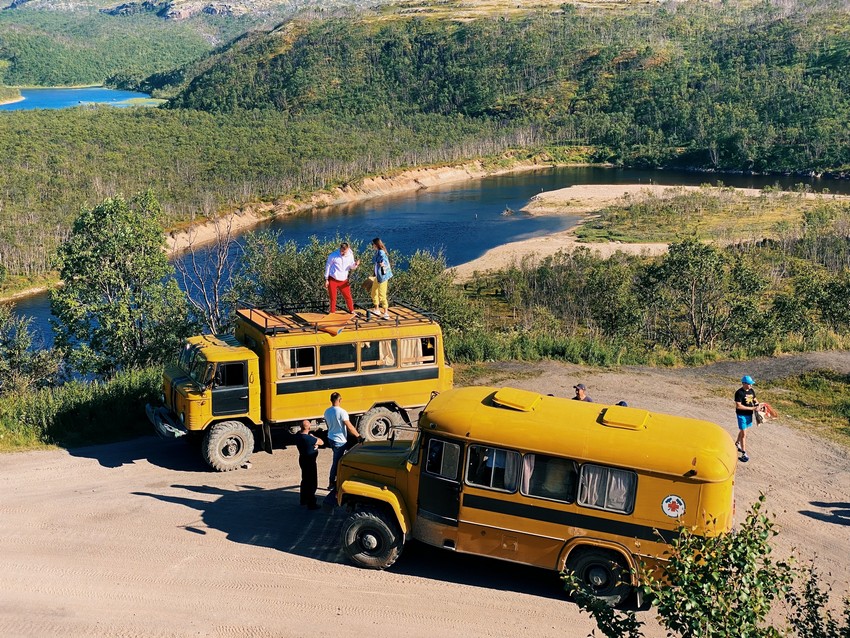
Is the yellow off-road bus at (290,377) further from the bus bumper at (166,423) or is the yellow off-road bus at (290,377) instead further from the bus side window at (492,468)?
the bus side window at (492,468)

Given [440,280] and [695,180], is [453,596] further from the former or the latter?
[695,180]

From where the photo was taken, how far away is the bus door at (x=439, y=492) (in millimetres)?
12539

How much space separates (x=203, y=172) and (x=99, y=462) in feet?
370

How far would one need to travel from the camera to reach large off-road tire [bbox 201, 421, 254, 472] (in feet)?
56.6

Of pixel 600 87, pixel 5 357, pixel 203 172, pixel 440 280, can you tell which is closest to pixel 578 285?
pixel 440 280

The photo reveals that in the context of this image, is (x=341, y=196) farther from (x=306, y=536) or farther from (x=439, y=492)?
(x=439, y=492)

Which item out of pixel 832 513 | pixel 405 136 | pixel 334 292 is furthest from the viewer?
pixel 405 136

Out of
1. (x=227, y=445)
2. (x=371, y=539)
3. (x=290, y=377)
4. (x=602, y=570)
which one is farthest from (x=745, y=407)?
(x=227, y=445)

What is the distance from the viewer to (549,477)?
1216 centimetres

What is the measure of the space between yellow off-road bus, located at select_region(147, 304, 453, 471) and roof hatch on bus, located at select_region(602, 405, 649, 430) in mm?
6755

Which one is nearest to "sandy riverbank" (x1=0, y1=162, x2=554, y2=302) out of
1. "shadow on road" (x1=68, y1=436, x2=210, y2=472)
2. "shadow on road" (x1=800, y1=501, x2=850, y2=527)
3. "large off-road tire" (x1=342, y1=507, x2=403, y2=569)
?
"shadow on road" (x1=68, y1=436, x2=210, y2=472)

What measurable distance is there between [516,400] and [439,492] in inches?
69.3

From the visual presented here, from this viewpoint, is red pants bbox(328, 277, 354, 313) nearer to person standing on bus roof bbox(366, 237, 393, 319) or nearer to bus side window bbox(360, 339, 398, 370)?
person standing on bus roof bbox(366, 237, 393, 319)

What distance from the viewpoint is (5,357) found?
36.0 m
